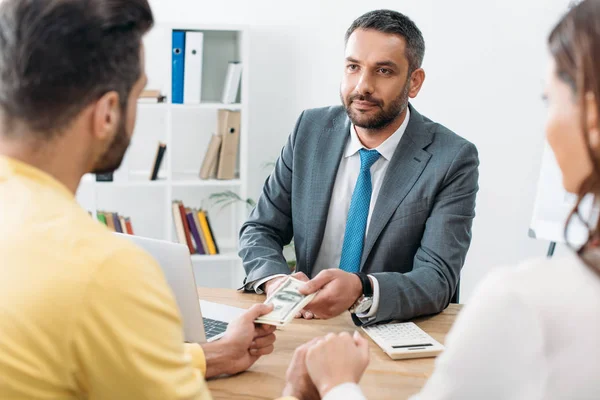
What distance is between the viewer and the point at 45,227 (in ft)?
3.08

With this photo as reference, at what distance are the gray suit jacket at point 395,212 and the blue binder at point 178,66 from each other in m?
1.46

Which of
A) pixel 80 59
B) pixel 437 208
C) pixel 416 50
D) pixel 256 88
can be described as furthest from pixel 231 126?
pixel 80 59

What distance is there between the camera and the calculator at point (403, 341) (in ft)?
5.42

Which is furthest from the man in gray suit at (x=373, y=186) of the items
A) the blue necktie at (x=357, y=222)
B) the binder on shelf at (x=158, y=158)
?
the binder on shelf at (x=158, y=158)

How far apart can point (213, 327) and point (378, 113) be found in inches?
36.2

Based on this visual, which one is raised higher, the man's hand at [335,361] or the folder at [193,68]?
the folder at [193,68]

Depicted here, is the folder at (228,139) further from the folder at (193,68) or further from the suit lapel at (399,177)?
the suit lapel at (399,177)

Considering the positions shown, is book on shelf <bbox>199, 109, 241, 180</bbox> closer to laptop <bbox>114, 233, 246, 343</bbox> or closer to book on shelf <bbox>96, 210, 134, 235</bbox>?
book on shelf <bbox>96, 210, 134, 235</bbox>

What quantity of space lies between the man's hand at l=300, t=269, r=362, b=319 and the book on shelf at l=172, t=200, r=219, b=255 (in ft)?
7.06

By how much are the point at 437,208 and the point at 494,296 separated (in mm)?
1283

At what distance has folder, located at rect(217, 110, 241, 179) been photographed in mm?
3863

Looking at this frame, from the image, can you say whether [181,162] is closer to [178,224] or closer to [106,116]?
[178,224]

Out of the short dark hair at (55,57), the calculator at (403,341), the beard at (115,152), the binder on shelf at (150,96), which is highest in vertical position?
the short dark hair at (55,57)

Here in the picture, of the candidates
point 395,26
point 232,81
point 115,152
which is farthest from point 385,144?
point 232,81
